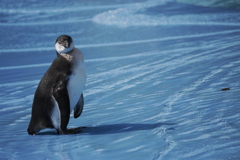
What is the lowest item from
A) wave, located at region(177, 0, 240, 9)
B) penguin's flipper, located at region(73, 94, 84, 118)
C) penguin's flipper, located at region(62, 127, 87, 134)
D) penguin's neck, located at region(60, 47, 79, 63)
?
wave, located at region(177, 0, 240, 9)

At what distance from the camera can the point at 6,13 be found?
58.7 ft

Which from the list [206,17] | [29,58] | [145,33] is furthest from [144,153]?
[206,17]

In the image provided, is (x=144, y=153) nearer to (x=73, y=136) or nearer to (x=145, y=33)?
(x=73, y=136)

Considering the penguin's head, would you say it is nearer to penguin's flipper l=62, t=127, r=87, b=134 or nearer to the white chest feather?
the white chest feather

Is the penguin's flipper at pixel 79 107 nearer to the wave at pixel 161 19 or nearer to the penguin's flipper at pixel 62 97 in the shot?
the penguin's flipper at pixel 62 97

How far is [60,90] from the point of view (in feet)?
11.2

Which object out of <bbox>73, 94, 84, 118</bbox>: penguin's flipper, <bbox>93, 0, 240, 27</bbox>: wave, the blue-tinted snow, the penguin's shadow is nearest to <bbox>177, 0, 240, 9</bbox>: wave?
<bbox>93, 0, 240, 27</bbox>: wave

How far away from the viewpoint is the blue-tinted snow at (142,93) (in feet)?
10.1

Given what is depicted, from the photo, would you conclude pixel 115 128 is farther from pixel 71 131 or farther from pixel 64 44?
pixel 64 44

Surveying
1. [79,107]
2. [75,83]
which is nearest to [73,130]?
[79,107]

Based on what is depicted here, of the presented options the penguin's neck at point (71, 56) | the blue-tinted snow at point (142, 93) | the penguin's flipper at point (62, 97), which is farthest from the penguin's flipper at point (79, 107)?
the penguin's neck at point (71, 56)

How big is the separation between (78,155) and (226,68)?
2.81m

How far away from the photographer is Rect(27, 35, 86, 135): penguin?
3.45m

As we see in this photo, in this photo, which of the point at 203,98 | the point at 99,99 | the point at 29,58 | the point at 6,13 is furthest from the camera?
the point at 6,13
